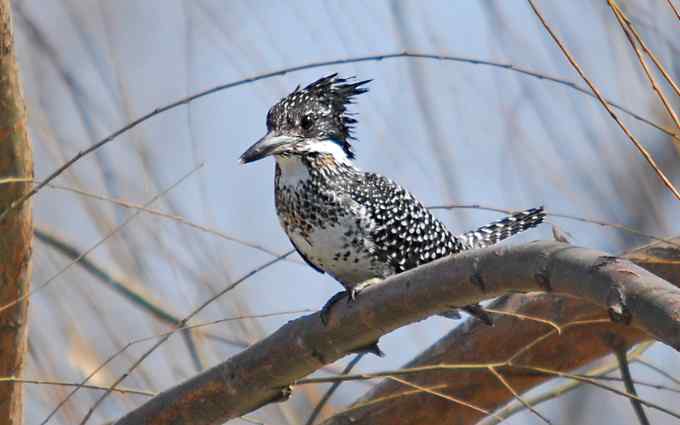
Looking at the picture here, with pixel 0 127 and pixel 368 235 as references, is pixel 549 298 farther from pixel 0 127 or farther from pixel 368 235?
pixel 0 127

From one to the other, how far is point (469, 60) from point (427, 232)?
156cm

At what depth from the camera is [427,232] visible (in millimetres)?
3734

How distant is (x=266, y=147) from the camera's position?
347 cm

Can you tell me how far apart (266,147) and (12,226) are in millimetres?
1024

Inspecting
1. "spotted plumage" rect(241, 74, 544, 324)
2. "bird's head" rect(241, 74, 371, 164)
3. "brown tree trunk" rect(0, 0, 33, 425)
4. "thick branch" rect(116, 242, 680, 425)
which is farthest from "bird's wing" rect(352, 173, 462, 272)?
"brown tree trunk" rect(0, 0, 33, 425)

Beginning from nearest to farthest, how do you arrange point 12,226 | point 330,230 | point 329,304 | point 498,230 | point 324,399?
point 12,226, point 329,304, point 324,399, point 330,230, point 498,230

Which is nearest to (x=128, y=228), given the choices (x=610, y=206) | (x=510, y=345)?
(x=510, y=345)

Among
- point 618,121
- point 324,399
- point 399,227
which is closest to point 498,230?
point 399,227

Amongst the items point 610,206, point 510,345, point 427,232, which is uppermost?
point 427,232

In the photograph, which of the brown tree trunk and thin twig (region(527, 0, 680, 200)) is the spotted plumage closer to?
the brown tree trunk

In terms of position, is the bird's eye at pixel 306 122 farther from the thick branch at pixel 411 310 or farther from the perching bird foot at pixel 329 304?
the thick branch at pixel 411 310

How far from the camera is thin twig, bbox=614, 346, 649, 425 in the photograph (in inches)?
104

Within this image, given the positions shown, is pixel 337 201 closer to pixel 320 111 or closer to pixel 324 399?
pixel 320 111

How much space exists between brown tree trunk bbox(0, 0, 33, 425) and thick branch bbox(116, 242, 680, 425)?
1.27 ft
